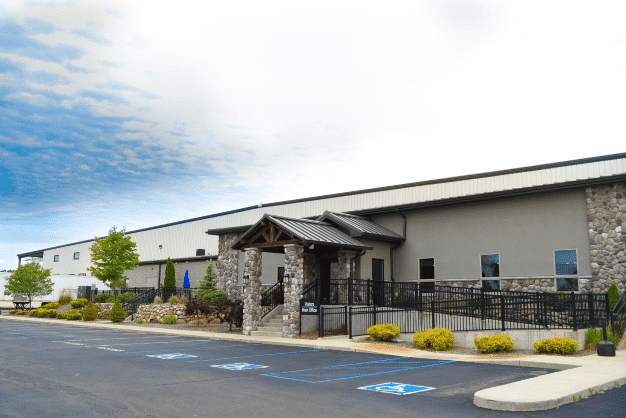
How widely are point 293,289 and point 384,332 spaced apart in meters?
4.37

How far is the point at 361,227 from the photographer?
24.4 m

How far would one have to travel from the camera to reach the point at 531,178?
26609mm

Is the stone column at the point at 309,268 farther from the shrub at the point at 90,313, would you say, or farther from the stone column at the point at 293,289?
the shrub at the point at 90,313

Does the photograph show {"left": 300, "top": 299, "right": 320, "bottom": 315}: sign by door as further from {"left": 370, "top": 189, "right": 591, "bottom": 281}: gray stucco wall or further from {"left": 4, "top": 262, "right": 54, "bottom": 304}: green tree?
{"left": 4, "top": 262, "right": 54, "bottom": 304}: green tree

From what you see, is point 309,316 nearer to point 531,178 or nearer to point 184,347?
point 184,347

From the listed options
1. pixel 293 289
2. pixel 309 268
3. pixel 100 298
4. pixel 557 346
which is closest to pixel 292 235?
pixel 293 289

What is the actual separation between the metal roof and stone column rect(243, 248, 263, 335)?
3832mm

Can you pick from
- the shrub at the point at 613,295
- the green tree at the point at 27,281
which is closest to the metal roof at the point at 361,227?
the shrub at the point at 613,295

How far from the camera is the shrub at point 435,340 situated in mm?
16953

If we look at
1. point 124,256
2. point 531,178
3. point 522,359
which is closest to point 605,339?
point 522,359

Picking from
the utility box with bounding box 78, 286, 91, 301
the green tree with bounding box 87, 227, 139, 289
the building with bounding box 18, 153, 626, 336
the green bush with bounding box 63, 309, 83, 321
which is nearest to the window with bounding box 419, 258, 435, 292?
the building with bounding box 18, 153, 626, 336

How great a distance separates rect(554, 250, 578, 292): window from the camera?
20.3 metres

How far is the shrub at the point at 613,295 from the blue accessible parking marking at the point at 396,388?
36.6 ft

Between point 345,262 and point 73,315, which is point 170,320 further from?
point 345,262
